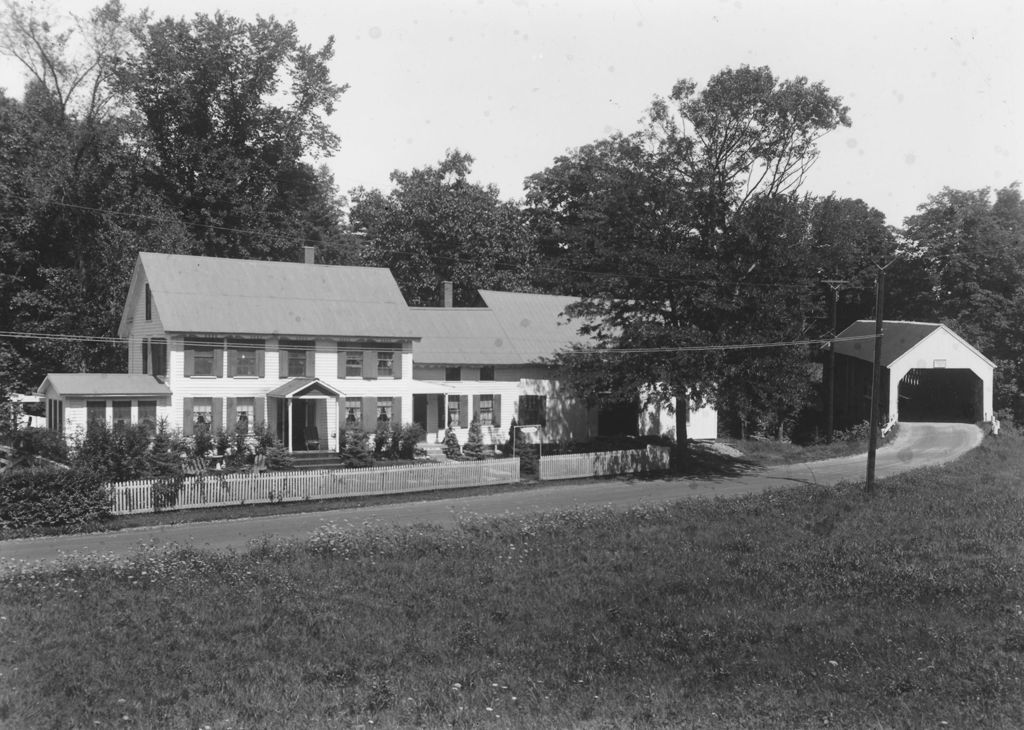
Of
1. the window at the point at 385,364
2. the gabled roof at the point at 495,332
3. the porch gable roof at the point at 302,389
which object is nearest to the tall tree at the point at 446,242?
the gabled roof at the point at 495,332

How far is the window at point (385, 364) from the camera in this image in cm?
3669

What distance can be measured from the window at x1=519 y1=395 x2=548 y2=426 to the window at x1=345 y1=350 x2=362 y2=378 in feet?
27.7

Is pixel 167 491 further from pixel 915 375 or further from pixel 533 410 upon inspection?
pixel 915 375

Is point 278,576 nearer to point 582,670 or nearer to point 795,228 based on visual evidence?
point 582,670

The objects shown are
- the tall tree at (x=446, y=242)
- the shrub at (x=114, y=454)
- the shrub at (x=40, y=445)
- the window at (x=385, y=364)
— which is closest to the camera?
the shrub at (x=114, y=454)

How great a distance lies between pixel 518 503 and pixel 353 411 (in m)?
11.5

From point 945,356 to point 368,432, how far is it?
23941 mm

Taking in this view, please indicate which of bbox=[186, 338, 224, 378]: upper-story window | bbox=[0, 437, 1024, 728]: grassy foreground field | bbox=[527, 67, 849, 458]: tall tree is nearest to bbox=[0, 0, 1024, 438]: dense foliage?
bbox=[527, 67, 849, 458]: tall tree

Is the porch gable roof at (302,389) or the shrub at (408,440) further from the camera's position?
the shrub at (408,440)

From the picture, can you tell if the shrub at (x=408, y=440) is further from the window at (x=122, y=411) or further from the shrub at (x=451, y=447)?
the window at (x=122, y=411)

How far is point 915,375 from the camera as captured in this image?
132 ft

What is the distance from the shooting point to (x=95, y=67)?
43281 millimetres

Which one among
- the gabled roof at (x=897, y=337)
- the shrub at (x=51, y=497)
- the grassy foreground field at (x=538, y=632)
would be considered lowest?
the grassy foreground field at (x=538, y=632)

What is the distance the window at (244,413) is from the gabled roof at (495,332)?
322 inches
